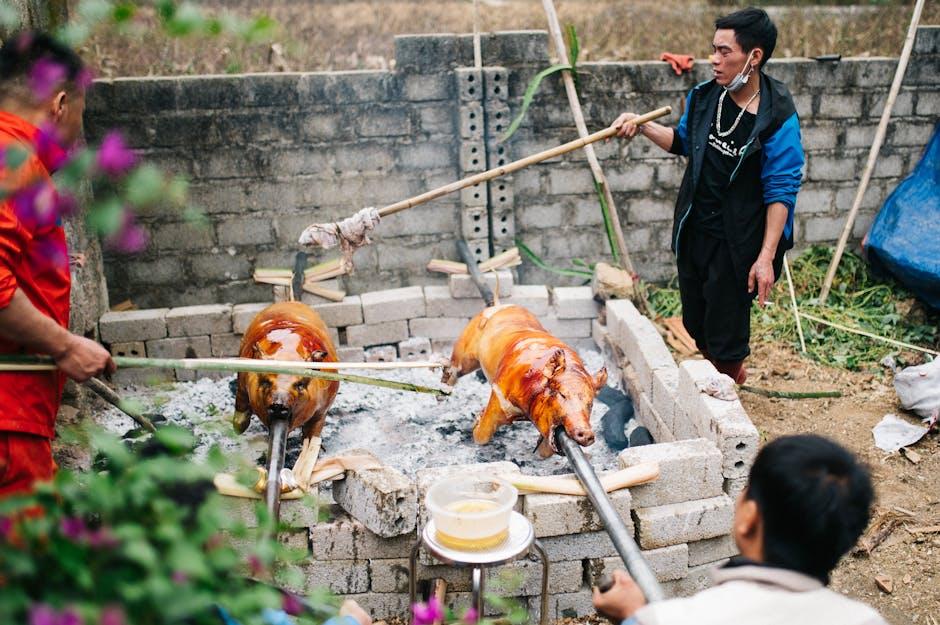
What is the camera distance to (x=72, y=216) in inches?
225

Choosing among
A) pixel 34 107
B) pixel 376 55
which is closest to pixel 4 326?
pixel 34 107

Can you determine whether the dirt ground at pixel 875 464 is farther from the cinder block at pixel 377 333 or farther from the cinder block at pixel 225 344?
the cinder block at pixel 225 344

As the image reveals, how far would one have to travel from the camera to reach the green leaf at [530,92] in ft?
21.4

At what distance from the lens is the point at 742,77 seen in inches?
198

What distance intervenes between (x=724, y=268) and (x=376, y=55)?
205 inches

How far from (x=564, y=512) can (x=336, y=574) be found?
120 centimetres

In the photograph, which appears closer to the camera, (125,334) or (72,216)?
(72,216)

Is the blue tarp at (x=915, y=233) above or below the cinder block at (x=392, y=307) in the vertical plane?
above

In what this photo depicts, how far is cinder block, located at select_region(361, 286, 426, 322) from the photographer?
6.68m

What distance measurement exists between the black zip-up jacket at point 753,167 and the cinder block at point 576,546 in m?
2.18

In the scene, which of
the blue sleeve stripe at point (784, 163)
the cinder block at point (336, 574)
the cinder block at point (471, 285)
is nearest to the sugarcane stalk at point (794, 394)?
the blue sleeve stripe at point (784, 163)

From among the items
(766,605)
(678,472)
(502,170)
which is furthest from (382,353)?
(766,605)

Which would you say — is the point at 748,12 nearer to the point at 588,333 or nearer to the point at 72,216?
the point at 588,333

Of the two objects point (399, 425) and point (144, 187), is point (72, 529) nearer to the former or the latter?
point (144, 187)
